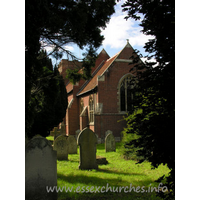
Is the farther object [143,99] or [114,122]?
[114,122]

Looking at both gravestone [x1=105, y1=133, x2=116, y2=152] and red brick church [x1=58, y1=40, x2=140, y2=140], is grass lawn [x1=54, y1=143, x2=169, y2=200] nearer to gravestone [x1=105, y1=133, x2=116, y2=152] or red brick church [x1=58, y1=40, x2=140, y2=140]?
gravestone [x1=105, y1=133, x2=116, y2=152]

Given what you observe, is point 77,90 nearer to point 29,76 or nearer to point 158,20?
point 29,76

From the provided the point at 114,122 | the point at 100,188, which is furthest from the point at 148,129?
the point at 114,122

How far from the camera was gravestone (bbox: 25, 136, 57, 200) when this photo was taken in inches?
169

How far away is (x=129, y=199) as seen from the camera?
14.1ft

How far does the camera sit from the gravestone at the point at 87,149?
7090 mm

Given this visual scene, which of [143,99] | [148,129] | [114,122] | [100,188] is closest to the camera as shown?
[148,129]

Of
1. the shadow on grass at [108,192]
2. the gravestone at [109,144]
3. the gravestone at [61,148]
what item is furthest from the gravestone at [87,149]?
the gravestone at [109,144]

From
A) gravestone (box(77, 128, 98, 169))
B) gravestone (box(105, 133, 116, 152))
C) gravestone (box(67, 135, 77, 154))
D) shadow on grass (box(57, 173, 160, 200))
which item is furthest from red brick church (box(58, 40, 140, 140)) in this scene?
shadow on grass (box(57, 173, 160, 200))

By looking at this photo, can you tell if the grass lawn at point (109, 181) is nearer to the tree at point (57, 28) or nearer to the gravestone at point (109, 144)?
the tree at point (57, 28)

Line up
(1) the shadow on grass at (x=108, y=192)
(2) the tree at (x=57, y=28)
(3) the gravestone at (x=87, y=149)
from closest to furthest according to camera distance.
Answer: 1. (1) the shadow on grass at (x=108, y=192)
2. (2) the tree at (x=57, y=28)
3. (3) the gravestone at (x=87, y=149)

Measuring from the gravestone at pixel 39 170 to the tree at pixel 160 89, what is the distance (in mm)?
2351

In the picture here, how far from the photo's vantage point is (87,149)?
23.4 feet

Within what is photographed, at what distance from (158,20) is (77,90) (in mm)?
23013
